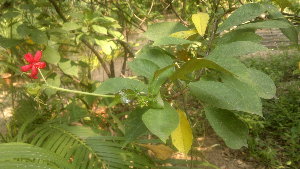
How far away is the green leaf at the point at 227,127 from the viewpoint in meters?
0.58

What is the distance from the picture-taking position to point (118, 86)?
622 millimetres

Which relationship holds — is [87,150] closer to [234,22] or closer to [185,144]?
[185,144]

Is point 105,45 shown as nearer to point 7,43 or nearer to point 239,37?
point 7,43

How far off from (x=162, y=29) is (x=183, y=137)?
0.30 m

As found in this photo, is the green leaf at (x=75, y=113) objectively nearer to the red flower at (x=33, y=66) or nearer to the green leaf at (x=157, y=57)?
the red flower at (x=33, y=66)

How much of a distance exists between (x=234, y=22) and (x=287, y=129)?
256 cm

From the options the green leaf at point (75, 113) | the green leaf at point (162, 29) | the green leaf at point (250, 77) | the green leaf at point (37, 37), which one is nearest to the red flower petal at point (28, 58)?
the green leaf at point (162, 29)

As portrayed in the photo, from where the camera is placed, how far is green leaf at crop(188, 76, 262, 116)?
518 mm

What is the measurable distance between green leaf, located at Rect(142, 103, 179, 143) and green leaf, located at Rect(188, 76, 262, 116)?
69 mm

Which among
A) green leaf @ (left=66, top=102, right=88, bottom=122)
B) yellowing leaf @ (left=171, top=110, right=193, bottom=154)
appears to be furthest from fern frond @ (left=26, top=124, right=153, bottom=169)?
yellowing leaf @ (left=171, top=110, right=193, bottom=154)

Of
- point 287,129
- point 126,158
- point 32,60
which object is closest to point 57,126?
point 126,158

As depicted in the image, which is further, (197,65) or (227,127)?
(227,127)

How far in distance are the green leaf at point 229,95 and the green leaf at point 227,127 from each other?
0.05 meters

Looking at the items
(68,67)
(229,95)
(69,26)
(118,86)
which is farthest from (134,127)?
(68,67)
